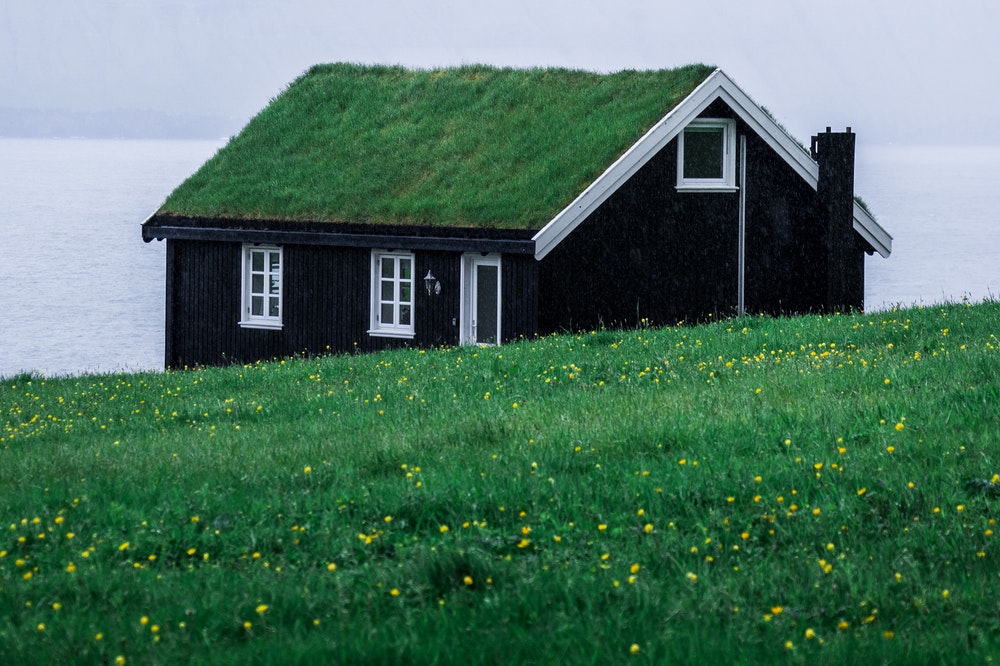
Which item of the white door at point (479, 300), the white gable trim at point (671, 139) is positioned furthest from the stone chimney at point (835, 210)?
the white door at point (479, 300)

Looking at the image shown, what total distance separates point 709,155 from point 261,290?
9.74 metres

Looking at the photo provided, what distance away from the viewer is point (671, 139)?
25.3m

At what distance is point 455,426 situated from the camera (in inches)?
464

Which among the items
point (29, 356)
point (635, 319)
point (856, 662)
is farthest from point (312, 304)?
point (29, 356)

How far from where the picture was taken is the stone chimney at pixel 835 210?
89.3ft

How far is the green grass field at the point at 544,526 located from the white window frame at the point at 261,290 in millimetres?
13033

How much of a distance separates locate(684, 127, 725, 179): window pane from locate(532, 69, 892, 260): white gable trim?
66 cm

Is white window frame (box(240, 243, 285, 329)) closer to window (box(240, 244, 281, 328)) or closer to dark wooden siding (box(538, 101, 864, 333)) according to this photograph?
window (box(240, 244, 281, 328))

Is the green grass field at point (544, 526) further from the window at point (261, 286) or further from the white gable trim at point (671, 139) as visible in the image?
the window at point (261, 286)

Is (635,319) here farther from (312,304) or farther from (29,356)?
(29,356)

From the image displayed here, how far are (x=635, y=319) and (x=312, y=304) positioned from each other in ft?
21.5

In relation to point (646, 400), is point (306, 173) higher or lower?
higher

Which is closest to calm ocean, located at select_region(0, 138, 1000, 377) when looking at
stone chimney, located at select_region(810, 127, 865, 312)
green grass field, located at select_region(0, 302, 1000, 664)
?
stone chimney, located at select_region(810, 127, 865, 312)

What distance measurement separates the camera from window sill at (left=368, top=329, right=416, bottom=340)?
2541cm
